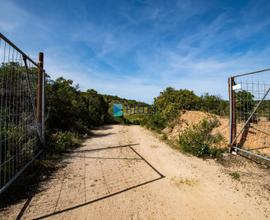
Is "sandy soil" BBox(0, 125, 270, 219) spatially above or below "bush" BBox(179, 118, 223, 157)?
below

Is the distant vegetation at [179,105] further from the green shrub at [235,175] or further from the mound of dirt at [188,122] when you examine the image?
the green shrub at [235,175]

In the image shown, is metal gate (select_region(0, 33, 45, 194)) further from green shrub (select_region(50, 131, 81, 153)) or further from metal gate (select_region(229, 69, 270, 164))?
metal gate (select_region(229, 69, 270, 164))

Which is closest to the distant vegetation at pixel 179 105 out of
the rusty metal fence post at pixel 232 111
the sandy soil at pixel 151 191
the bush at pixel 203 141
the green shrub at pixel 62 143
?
the bush at pixel 203 141

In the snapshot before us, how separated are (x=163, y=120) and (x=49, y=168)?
6656 mm

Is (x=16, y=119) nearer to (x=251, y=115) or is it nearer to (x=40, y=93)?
(x=40, y=93)

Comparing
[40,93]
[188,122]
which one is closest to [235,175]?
[188,122]

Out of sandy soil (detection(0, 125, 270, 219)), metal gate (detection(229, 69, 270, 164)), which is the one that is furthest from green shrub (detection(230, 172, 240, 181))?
metal gate (detection(229, 69, 270, 164))

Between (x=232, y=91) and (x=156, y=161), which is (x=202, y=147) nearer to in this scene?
(x=156, y=161)

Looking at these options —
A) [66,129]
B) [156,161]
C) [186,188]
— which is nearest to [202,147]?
[156,161]

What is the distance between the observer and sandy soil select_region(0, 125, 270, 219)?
7.34 feet

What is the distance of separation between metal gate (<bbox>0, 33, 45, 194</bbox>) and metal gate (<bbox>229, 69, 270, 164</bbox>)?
17.0 feet

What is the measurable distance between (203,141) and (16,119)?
4955 mm

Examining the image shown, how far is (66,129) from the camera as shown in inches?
282

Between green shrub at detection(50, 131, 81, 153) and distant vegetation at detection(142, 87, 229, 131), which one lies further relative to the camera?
distant vegetation at detection(142, 87, 229, 131)
